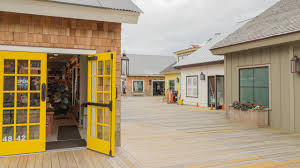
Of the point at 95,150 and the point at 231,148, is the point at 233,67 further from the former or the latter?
the point at 95,150

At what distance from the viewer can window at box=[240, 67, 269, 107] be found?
692 centimetres

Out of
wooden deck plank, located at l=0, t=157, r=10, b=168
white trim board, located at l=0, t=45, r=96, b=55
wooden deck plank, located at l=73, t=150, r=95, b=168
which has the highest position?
white trim board, located at l=0, t=45, r=96, b=55

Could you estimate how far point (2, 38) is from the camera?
3.85 metres

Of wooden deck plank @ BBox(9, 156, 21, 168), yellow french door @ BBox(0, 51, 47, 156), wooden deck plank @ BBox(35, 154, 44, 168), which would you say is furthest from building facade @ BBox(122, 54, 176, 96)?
wooden deck plank @ BBox(9, 156, 21, 168)

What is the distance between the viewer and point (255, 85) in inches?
287

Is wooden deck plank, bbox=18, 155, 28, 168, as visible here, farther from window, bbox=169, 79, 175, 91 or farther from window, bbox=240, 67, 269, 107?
window, bbox=169, 79, 175, 91

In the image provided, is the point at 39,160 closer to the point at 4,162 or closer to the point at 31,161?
the point at 31,161

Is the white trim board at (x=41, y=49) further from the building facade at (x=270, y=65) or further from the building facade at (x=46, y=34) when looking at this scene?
the building facade at (x=270, y=65)

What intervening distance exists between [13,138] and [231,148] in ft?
13.2

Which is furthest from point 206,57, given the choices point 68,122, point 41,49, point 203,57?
point 41,49

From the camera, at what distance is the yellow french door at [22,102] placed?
385 cm

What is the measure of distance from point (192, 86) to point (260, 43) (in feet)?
24.4

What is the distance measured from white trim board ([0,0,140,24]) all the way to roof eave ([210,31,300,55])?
3.97m

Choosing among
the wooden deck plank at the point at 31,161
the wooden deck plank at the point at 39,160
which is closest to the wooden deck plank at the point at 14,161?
the wooden deck plank at the point at 31,161
